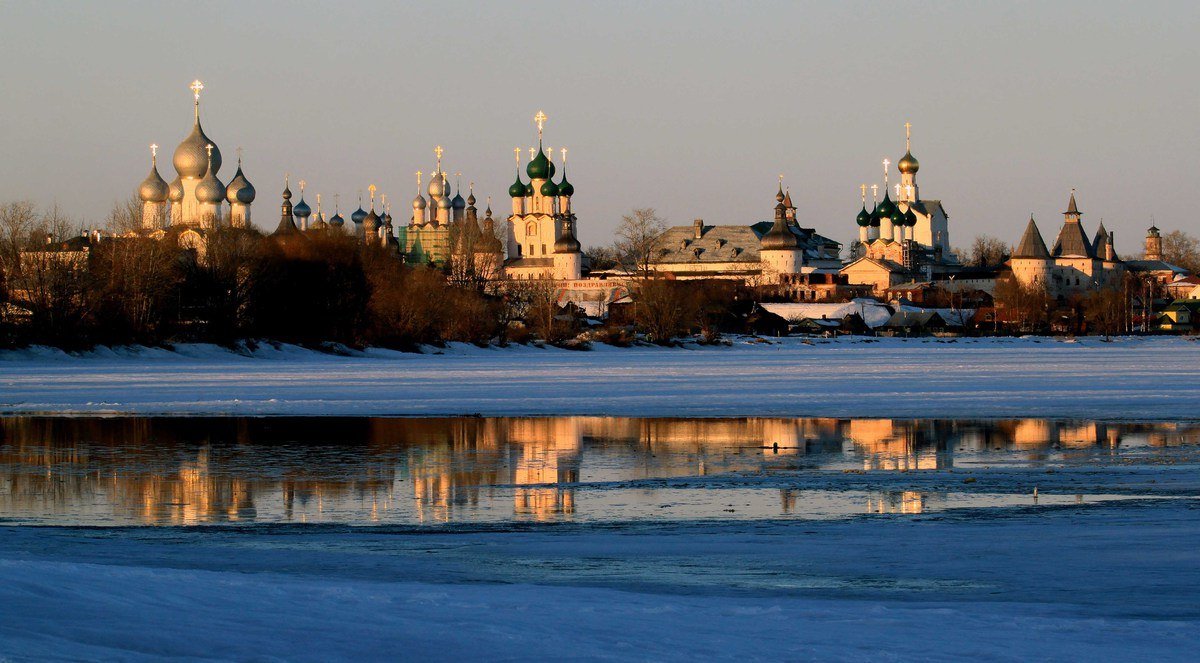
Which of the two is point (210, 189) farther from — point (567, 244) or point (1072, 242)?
point (1072, 242)

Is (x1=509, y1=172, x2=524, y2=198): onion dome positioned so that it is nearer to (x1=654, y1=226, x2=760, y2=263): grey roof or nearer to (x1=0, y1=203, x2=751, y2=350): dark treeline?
(x1=654, y1=226, x2=760, y2=263): grey roof

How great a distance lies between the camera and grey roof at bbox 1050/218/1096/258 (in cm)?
13750

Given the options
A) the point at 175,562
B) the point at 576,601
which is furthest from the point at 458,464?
the point at 576,601

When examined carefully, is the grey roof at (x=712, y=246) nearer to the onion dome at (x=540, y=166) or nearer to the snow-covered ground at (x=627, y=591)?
the onion dome at (x=540, y=166)

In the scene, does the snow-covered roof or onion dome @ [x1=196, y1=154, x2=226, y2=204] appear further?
the snow-covered roof

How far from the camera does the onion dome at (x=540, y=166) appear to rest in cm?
12519

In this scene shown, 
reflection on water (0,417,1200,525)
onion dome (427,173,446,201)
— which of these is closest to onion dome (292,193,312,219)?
onion dome (427,173,446,201)

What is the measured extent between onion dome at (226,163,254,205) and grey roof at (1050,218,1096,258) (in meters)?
78.1

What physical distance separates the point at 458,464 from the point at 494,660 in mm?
8715

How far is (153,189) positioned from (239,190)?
6.21 meters

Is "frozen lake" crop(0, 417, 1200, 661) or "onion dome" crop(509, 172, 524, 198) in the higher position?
"onion dome" crop(509, 172, 524, 198)

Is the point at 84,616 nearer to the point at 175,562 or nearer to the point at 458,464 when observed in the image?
the point at 175,562

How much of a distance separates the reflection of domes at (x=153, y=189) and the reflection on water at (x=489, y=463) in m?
62.9

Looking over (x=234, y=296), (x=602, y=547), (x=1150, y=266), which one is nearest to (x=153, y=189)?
(x=234, y=296)
